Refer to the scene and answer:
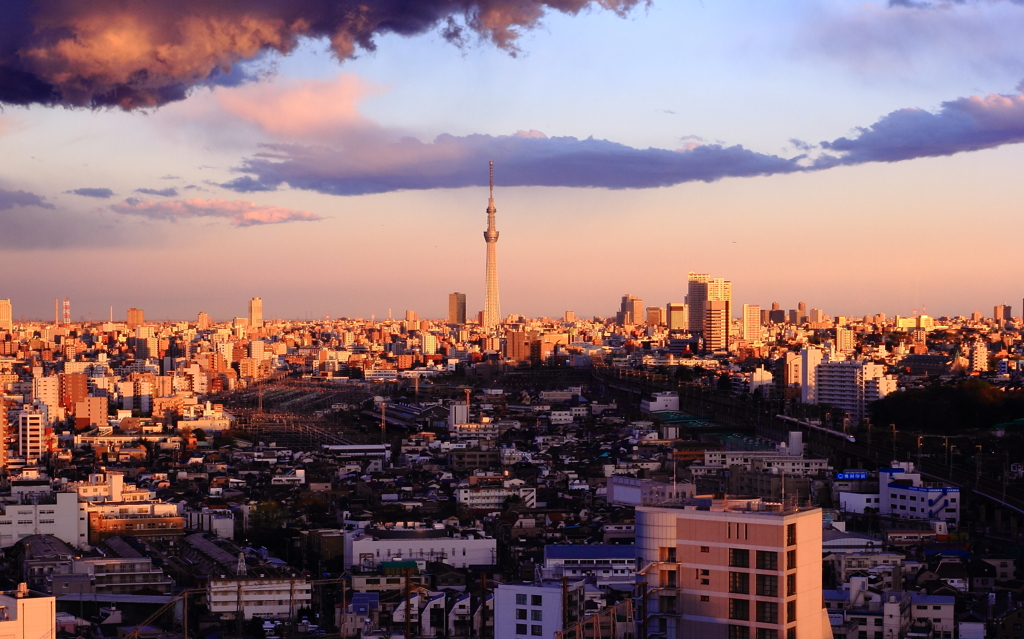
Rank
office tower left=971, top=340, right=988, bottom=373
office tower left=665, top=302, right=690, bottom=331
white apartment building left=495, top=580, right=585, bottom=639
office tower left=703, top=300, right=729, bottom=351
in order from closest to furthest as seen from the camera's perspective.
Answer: white apartment building left=495, top=580, right=585, bottom=639
office tower left=971, top=340, right=988, bottom=373
office tower left=703, top=300, right=729, bottom=351
office tower left=665, top=302, right=690, bottom=331

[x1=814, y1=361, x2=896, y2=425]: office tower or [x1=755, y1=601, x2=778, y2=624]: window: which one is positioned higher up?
[x1=755, y1=601, x2=778, y2=624]: window

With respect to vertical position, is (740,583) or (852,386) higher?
(740,583)

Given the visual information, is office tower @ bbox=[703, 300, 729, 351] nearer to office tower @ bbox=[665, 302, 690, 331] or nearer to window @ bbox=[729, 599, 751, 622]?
office tower @ bbox=[665, 302, 690, 331]

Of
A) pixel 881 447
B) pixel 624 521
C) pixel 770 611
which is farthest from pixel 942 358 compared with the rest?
pixel 770 611

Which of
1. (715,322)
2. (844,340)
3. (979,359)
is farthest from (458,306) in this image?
(979,359)

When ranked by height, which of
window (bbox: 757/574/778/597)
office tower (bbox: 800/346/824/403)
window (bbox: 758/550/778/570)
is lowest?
office tower (bbox: 800/346/824/403)

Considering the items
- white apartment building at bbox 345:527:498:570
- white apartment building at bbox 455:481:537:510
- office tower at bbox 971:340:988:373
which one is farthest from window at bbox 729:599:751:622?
office tower at bbox 971:340:988:373

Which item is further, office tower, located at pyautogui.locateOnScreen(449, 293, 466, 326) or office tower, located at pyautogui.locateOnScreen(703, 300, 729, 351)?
office tower, located at pyautogui.locateOnScreen(449, 293, 466, 326)

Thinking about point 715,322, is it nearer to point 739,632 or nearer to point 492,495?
point 492,495
